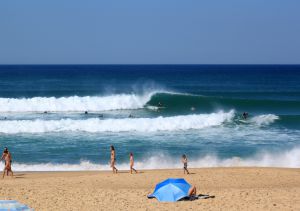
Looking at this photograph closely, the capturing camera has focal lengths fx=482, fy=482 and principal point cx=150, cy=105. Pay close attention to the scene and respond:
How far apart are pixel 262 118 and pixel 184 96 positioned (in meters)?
14.9

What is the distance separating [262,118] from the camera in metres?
34.2

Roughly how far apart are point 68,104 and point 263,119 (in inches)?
668

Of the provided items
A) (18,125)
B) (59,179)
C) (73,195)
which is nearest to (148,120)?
(18,125)

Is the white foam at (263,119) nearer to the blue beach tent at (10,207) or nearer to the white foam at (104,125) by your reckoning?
the white foam at (104,125)

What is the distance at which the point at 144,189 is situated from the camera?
50.9 ft

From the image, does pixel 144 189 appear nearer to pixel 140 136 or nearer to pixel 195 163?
pixel 195 163

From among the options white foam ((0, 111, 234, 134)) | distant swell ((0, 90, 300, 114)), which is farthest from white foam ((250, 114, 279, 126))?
distant swell ((0, 90, 300, 114))

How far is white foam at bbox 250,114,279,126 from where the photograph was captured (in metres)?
32.7

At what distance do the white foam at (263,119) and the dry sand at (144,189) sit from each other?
12961mm

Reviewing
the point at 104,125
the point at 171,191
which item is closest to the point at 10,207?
the point at 171,191

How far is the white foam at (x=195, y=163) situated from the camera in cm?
2067

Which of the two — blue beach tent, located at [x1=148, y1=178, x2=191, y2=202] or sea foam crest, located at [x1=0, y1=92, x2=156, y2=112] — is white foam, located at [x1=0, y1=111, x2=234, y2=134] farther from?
blue beach tent, located at [x1=148, y1=178, x2=191, y2=202]

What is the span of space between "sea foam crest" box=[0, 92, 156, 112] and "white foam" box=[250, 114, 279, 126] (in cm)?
1188

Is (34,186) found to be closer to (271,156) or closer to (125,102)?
(271,156)
